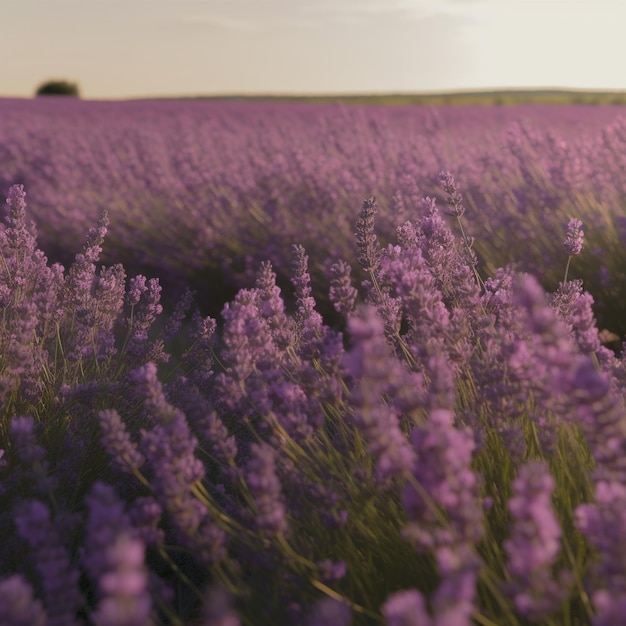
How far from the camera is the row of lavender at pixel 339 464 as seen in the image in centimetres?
109

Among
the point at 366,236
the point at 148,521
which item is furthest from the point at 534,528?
the point at 366,236

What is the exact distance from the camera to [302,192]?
20.7ft

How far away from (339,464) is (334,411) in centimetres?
19

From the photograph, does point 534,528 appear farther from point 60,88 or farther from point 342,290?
point 60,88

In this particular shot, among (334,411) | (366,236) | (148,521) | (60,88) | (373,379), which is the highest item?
(60,88)

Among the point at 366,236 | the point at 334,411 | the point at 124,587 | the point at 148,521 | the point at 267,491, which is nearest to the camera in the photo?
the point at 124,587

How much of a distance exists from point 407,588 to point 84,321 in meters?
1.74

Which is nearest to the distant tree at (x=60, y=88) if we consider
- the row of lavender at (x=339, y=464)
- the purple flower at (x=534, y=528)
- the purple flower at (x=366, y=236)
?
the row of lavender at (x=339, y=464)

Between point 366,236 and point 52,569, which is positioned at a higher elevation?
point 366,236

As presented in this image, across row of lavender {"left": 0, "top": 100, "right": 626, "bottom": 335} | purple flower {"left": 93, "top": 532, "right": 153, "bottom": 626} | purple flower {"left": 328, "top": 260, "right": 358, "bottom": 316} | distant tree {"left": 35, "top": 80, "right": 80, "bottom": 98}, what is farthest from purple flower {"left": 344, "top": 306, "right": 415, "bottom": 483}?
distant tree {"left": 35, "top": 80, "right": 80, "bottom": 98}

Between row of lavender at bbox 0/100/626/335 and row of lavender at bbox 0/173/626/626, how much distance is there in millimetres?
1538

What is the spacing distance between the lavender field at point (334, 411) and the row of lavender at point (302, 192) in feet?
0.10

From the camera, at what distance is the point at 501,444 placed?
2.00m

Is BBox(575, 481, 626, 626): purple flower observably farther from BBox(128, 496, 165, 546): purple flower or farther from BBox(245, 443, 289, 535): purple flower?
BBox(128, 496, 165, 546): purple flower
